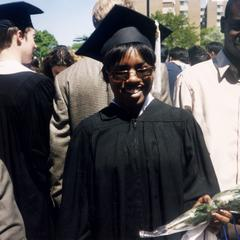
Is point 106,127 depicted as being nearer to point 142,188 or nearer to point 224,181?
point 142,188

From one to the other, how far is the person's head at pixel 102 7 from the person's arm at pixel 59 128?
441 millimetres

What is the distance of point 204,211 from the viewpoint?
238cm

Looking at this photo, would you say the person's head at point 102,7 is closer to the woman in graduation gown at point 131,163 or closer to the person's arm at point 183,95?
the person's arm at point 183,95

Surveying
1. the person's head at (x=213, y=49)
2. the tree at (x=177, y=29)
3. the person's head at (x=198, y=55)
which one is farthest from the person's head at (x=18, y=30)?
the tree at (x=177, y=29)

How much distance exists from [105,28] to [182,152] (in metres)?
0.82

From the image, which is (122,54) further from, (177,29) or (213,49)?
(177,29)

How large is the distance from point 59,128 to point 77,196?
3.63ft

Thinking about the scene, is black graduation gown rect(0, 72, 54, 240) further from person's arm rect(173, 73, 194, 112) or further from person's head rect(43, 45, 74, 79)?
person's head rect(43, 45, 74, 79)

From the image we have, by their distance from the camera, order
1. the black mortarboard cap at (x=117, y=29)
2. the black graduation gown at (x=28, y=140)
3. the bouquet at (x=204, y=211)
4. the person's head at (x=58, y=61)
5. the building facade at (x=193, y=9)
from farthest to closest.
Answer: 1. the building facade at (x=193, y=9)
2. the person's head at (x=58, y=61)
3. the black graduation gown at (x=28, y=140)
4. the black mortarboard cap at (x=117, y=29)
5. the bouquet at (x=204, y=211)

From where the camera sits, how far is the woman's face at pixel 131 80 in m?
2.62

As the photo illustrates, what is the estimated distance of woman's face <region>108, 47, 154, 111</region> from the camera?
2.62 meters

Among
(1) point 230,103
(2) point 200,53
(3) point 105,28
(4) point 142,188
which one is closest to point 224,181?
(1) point 230,103

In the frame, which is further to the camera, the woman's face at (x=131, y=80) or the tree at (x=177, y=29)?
the tree at (x=177, y=29)

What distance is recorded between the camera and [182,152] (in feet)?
8.57
